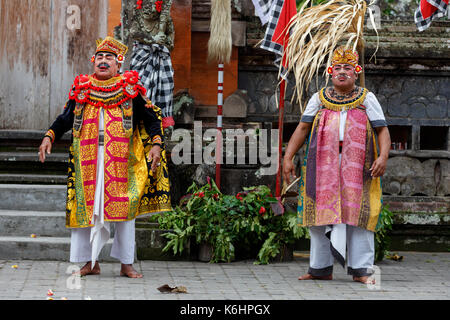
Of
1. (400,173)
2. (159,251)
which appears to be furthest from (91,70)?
(400,173)

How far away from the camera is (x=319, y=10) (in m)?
7.34

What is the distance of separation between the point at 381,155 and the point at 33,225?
3.34m

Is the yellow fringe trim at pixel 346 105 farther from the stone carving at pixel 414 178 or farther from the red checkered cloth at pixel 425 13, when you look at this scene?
the stone carving at pixel 414 178

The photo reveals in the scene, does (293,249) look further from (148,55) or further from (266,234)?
(148,55)

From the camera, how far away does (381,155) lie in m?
6.39

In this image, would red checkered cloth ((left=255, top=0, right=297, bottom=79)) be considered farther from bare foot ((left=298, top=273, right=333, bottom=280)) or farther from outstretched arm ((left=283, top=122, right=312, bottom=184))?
bare foot ((left=298, top=273, right=333, bottom=280))

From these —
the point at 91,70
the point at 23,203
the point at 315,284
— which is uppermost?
the point at 91,70

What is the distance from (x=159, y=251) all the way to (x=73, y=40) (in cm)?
320

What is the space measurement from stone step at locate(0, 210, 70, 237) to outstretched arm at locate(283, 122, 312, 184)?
2.27m

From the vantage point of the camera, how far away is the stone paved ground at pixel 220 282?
19.0 ft

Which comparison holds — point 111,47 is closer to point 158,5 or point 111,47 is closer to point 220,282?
point 158,5

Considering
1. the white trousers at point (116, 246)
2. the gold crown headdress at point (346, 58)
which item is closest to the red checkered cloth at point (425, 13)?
the gold crown headdress at point (346, 58)

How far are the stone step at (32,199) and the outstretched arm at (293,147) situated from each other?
2.47 meters

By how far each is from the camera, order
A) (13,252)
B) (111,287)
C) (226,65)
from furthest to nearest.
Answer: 1. (226,65)
2. (13,252)
3. (111,287)
